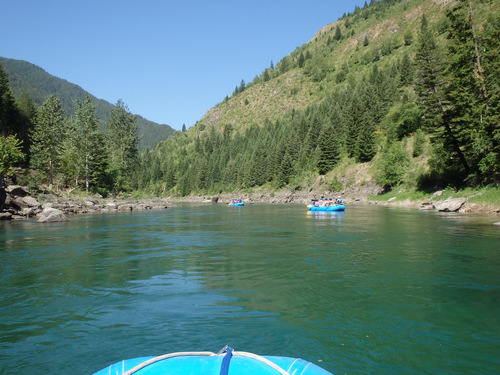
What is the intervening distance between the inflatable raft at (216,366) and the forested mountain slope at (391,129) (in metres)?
33.9

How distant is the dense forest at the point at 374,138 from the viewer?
109 ft

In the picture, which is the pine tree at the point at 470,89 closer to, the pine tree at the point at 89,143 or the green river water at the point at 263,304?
the green river water at the point at 263,304

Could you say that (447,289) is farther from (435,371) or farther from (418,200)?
(418,200)

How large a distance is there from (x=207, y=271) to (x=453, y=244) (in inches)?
509

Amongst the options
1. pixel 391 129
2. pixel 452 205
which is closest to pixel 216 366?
pixel 452 205

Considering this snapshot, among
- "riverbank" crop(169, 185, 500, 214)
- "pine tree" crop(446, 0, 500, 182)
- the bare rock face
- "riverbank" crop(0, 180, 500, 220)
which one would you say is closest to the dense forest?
"pine tree" crop(446, 0, 500, 182)

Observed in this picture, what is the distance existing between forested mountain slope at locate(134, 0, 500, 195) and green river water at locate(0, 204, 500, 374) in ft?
74.4

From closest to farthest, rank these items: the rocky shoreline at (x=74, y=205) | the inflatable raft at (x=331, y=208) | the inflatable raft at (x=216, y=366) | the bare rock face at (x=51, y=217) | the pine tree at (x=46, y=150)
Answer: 1. the inflatable raft at (x=216, y=366)
2. the bare rock face at (x=51, y=217)
3. the rocky shoreline at (x=74, y=205)
4. the inflatable raft at (x=331, y=208)
5. the pine tree at (x=46, y=150)

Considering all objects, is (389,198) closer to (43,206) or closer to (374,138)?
(374,138)

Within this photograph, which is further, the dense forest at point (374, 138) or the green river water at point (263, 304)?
the dense forest at point (374, 138)

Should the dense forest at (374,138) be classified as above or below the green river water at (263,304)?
above

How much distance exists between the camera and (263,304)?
9.06m

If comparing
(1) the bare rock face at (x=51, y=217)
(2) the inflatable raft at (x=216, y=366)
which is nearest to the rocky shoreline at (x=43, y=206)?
(1) the bare rock face at (x=51, y=217)

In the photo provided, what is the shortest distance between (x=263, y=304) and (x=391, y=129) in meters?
67.6
